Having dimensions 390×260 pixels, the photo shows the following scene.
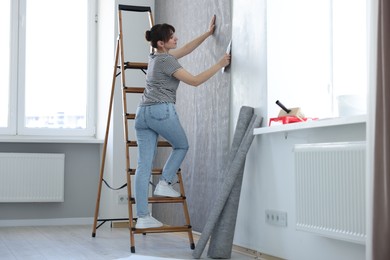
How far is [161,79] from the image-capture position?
4438 mm

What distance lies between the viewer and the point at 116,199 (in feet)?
21.1

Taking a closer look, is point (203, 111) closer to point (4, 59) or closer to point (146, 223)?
point (146, 223)

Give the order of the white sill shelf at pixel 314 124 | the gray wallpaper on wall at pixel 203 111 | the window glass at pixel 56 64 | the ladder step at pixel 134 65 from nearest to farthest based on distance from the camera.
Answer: the white sill shelf at pixel 314 124 < the gray wallpaper on wall at pixel 203 111 < the ladder step at pixel 134 65 < the window glass at pixel 56 64

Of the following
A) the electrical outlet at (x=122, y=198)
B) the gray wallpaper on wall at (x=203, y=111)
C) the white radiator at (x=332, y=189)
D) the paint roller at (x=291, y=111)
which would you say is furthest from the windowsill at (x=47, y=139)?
the white radiator at (x=332, y=189)

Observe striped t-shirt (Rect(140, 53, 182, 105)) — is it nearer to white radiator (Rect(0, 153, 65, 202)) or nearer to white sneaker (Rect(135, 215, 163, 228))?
white sneaker (Rect(135, 215, 163, 228))

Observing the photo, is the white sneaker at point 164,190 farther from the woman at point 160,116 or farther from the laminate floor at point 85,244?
the laminate floor at point 85,244

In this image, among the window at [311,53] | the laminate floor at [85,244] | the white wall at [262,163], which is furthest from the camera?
the laminate floor at [85,244]

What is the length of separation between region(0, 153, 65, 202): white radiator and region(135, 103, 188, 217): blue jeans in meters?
2.37

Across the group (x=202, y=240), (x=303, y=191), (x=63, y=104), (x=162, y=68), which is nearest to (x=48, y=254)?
(x=202, y=240)

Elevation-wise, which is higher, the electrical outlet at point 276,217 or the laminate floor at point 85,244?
the electrical outlet at point 276,217

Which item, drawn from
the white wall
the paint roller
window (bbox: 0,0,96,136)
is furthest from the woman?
window (bbox: 0,0,96,136)

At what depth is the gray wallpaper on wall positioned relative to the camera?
4746mm

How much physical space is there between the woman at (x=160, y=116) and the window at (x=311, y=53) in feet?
1.64

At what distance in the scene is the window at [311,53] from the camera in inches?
150
